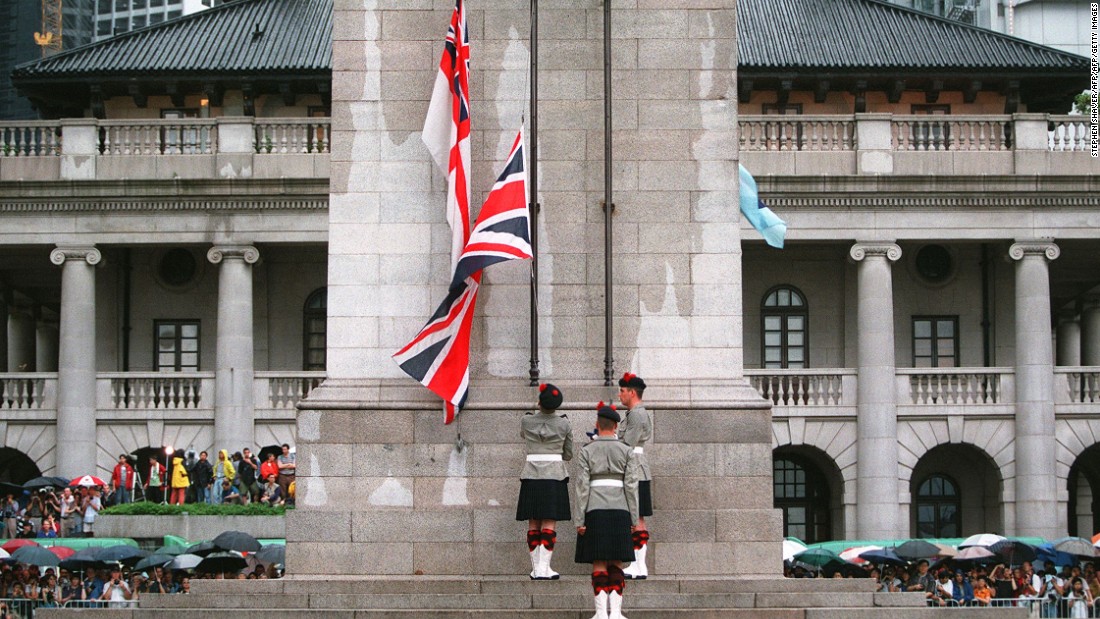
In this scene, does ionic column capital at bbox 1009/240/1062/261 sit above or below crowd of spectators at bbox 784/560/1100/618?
above

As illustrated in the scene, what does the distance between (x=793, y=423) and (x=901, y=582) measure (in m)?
22.0

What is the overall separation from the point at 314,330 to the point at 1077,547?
2665cm

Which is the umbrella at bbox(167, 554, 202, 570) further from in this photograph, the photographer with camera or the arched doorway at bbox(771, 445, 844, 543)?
the arched doorway at bbox(771, 445, 844, 543)

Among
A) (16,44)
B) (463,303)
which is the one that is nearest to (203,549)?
(463,303)

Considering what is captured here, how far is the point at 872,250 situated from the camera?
2346 inches

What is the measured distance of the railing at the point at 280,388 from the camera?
59.6 meters

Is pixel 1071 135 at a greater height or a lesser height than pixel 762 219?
greater

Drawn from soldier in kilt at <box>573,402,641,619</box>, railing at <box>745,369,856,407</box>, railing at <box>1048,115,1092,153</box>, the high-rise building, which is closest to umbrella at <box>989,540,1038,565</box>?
railing at <box>745,369,856,407</box>

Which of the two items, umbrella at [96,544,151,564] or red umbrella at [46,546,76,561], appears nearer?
umbrella at [96,544,151,564]

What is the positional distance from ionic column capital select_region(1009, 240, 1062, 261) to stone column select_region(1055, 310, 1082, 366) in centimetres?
892

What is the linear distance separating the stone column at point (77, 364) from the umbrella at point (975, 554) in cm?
2648

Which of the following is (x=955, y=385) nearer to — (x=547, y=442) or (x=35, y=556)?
(x=35, y=556)

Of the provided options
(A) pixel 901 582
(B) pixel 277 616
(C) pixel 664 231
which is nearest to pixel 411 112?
(C) pixel 664 231

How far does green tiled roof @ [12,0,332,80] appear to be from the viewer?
212 ft
